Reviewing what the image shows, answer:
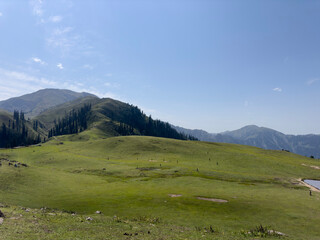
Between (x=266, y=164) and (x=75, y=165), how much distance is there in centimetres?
11293

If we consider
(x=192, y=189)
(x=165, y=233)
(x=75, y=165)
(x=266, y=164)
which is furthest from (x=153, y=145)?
(x=165, y=233)

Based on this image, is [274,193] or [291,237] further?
[274,193]

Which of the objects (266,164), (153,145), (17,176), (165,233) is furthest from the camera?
(153,145)

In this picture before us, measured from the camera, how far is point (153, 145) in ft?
495

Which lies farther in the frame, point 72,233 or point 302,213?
point 302,213

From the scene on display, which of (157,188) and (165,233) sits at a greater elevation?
(165,233)

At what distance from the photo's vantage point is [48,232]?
68.4ft

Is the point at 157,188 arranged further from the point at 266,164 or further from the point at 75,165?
the point at 266,164

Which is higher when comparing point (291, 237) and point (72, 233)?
point (72, 233)

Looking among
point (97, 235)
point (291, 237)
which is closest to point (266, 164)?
point (291, 237)

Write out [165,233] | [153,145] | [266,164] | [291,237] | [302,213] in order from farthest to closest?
1. [153,145]
2. [266,164]
3. [302,213]
4. [291,237]
5. [165,233]

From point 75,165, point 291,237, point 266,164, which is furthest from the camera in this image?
point 266,164

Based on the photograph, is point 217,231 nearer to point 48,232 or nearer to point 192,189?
point 48,232

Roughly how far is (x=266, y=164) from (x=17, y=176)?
125 meters
